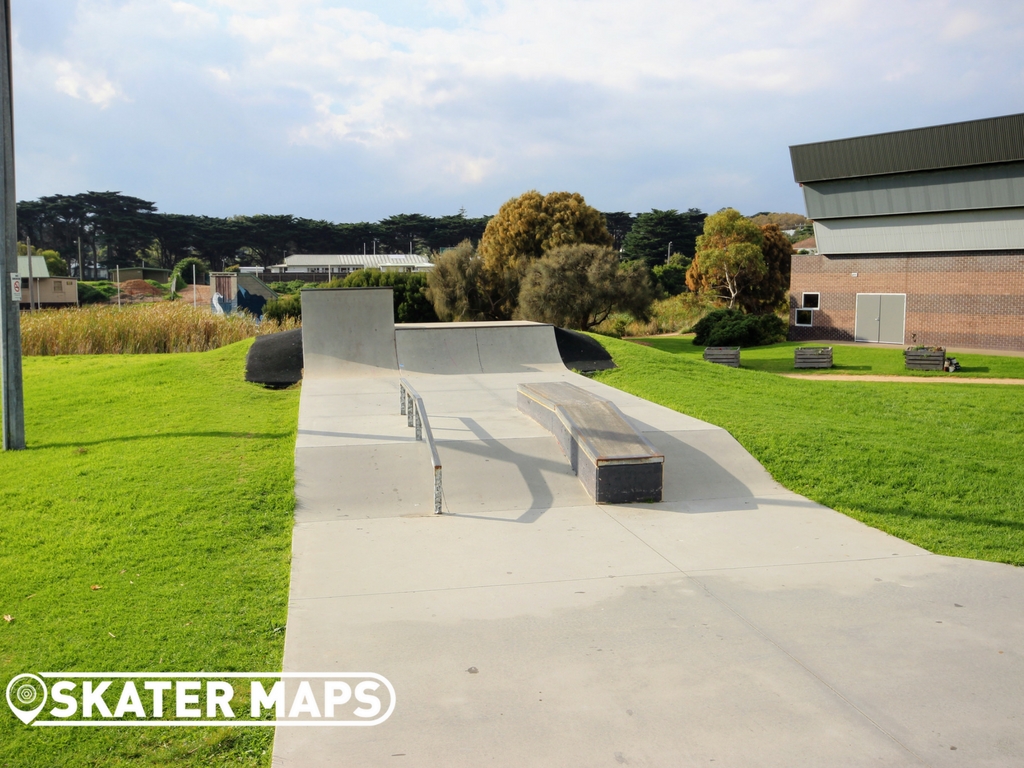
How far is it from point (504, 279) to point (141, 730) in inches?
1352

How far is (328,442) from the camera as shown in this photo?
26.3ft

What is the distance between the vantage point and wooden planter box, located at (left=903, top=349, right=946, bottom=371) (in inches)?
863

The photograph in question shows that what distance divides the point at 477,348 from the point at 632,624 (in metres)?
10.4

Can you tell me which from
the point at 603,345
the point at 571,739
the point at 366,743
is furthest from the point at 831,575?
the point at 603,345

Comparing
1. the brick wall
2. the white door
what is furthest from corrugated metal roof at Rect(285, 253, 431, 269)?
the white door

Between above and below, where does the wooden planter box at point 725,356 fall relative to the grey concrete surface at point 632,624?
above

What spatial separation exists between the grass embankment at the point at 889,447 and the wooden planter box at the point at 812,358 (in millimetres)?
9632

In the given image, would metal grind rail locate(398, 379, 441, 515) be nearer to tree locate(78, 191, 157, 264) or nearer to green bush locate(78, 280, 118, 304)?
green bush locate(78, 280, 118, 304)

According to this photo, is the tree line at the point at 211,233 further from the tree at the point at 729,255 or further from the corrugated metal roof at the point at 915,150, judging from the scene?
the corrugated metal roof at the point at 915,150

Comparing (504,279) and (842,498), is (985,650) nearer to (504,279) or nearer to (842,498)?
(842,498)

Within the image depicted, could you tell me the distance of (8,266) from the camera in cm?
785

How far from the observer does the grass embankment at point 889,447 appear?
669cm

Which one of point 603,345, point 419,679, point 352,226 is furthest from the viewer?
point 352,226

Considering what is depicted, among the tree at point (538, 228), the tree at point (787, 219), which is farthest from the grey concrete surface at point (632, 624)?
the tree at point (787, 219)
